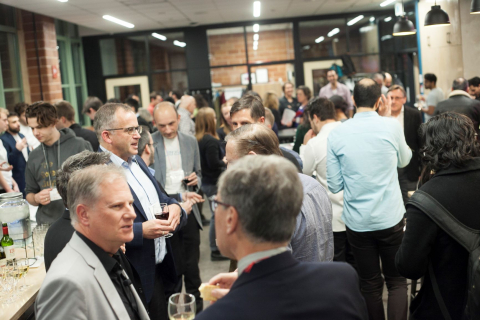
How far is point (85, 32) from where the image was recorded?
1272cm

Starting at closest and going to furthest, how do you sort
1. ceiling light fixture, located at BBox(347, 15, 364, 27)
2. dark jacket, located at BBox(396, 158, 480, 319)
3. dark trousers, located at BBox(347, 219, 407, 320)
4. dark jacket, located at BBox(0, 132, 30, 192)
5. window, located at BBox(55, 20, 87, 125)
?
dark jacket, located at BBox(396, 158, 480, 319)
dark trousers, located at BBox(347, 219, 407, 320)
dark jacket, located at BBox(0, 132, 30, 192)
window, located at BBox(55, 20, 87, 125)
ceiling light fixture, located at BBox(347, 15, 364, 27)

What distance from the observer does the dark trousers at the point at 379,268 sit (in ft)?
9.94

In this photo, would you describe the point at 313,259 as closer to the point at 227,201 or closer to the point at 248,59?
the point at 227,201

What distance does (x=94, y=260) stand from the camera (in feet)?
5.65

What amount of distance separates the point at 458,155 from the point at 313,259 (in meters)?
0.77

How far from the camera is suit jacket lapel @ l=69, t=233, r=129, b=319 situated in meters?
1.68

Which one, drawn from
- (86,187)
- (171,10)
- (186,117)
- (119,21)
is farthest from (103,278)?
(119,21)

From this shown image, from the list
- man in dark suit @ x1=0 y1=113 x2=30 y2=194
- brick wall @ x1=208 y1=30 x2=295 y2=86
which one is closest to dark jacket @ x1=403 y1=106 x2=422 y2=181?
man in dark suit @ x1=0 y1=113 x2=30 y2=194

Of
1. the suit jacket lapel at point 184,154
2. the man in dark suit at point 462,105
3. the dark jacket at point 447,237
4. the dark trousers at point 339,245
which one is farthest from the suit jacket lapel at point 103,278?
the man in dark suit at point 462,105

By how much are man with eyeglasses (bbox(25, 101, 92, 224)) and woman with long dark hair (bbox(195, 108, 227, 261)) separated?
164 cm

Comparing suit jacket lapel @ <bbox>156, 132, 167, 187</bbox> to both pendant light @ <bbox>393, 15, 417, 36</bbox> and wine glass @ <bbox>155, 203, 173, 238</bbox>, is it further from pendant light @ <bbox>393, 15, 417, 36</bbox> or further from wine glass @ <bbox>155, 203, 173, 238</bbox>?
pendant light @ <bbox>393, 15, 417, 36</bbox>

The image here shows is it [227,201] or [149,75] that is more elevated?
[149,75]

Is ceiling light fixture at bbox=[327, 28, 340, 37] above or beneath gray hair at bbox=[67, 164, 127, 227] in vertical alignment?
above

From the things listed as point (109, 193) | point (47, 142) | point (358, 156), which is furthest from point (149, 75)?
point (109, 193)
